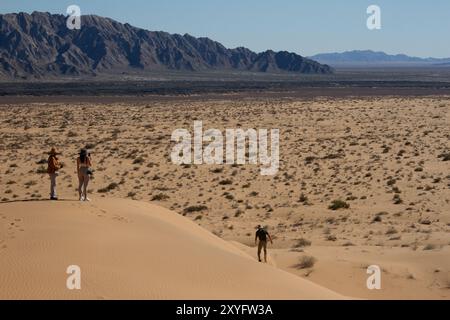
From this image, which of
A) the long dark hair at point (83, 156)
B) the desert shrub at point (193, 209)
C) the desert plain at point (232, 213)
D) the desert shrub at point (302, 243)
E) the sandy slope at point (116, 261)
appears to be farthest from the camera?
the desert shrub at point (193, 209)

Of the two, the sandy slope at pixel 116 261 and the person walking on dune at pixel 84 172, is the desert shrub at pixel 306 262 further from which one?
the person walking on dune at pixel 84 172

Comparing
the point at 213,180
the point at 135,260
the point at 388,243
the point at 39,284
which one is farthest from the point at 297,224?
the point at 39,284

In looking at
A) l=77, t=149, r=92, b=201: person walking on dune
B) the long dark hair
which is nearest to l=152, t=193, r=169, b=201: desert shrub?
l=77, t=149, r=92, b=201: person walking on dune

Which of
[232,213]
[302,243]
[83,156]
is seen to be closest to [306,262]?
[302,243]

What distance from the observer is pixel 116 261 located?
11.2 meters

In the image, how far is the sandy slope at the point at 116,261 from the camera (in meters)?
9.82

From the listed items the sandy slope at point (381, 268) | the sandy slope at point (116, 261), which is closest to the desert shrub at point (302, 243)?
the sandy slope at point (381, 268)

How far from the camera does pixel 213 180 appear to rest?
29.7 m

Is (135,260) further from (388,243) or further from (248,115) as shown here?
(248,115)

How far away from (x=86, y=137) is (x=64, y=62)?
489ft

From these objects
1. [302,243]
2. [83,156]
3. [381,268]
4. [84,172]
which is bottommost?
[302,243]

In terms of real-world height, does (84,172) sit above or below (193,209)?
above

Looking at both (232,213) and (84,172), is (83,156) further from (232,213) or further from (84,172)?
(232,213)

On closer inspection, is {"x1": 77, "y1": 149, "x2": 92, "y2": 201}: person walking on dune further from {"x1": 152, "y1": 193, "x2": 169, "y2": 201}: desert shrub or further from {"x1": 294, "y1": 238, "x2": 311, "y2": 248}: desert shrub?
{"x1": 152, "y1": 193, "x2": 169, "y2": 201}: desert shrub
